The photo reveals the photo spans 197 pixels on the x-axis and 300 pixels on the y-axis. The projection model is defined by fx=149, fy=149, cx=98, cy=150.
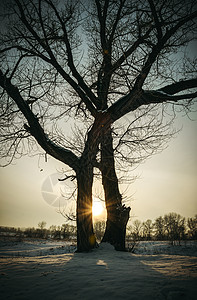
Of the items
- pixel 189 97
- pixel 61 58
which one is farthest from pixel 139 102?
pixel 61 58

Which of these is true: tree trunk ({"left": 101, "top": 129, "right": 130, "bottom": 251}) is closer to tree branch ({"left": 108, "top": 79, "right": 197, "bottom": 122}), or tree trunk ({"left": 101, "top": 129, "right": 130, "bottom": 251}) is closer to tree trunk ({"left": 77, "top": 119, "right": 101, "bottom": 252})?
tree trunk ({"left": 77, "top": 119, "right": 101, "bottom": 252})

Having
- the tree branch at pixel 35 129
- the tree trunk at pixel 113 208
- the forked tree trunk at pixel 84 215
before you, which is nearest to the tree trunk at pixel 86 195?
the forked tree trunk at pixel 84 215

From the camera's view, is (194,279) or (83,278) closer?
(194,279)

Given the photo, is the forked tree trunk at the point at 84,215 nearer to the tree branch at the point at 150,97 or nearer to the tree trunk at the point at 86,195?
the tree trunk at the point at 86,195

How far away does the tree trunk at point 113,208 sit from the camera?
17.3ft

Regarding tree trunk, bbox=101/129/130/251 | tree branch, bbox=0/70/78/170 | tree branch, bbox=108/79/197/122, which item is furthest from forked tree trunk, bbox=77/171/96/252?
tree branch, bbox=108/79/197/122

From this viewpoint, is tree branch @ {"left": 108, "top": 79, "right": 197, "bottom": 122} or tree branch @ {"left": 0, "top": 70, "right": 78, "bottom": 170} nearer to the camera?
tree branch @ {"left": 108, "top": 79, "right": 197, "bottom": 122}

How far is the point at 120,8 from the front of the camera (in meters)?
4.17

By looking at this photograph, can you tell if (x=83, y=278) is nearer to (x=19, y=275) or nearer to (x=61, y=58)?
(x=19, y=275)

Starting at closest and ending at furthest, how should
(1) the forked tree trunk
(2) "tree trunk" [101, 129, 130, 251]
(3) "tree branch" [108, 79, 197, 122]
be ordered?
(3) "tree branch" [108, 79, 197, 122] < (1) the forked tree trunk < (2) "tree trunk" [101, 129, 130, 251]

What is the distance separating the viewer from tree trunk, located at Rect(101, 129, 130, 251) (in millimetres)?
5264

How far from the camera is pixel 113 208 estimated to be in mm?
5648

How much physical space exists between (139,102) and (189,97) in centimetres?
138

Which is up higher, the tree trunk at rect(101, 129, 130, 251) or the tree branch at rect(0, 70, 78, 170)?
the tree branch at rect(0, 70, 78, 170)
